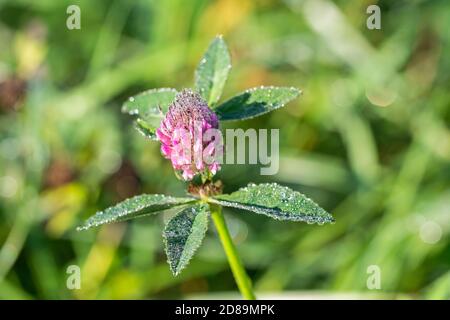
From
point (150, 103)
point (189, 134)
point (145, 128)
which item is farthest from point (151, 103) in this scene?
point (189, 134)

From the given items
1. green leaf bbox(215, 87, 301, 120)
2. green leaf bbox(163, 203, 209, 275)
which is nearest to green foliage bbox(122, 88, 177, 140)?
green leaf bbox(215, 87, 301, 120)

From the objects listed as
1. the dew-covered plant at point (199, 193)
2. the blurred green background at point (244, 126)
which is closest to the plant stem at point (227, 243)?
the dew-covered plant at point (199, 193)

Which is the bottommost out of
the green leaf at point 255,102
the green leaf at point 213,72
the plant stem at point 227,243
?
the plant stem at point 227,243

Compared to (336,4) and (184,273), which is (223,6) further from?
(184,273)

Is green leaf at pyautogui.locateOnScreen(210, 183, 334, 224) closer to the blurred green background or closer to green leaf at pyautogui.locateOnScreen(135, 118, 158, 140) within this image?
green leaf at pyautogui.locateOnScreen(135, 118, 158, 140)

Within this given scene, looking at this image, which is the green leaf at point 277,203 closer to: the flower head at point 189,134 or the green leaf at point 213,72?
the flower head at point 189,134

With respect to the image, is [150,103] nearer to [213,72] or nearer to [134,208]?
[213,72]

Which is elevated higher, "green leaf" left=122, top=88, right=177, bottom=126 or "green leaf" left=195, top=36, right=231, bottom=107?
"green leaf" left=195, top=36, right=231, bottom=107
